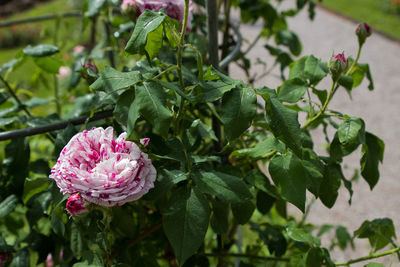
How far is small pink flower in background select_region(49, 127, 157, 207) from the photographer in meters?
0.55

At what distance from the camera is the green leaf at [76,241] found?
2.52 feet

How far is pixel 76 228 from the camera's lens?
0.78 m

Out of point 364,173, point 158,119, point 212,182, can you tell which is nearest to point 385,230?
point 364,173

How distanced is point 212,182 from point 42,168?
464mm

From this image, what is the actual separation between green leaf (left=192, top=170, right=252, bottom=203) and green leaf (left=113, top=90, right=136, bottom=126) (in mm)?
139

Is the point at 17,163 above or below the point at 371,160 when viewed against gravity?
below

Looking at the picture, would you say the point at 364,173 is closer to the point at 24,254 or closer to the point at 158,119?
the point at 158,119

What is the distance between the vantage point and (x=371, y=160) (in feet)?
2.41

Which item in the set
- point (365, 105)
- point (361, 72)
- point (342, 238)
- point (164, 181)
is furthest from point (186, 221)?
point (365, 105)

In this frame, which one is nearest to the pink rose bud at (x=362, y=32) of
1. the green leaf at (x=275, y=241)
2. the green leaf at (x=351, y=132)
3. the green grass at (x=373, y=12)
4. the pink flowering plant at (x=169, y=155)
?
A: the pink flowering plant at (x=169, y=155)

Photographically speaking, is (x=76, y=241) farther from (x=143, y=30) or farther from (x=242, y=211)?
(x=143, y=30)

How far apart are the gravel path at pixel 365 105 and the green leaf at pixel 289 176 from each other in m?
0.25

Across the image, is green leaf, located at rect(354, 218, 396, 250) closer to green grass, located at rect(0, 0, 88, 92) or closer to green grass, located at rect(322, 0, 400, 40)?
green grass, located at rect(0, 0, 88, 92)

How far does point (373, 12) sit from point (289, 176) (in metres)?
5.58
